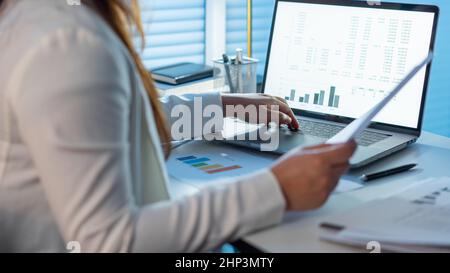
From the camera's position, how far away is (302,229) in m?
0.89

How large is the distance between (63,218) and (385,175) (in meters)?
0.59

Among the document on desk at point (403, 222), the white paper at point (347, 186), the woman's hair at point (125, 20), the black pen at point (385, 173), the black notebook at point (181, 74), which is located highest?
the woman's hair at point (125, 20)

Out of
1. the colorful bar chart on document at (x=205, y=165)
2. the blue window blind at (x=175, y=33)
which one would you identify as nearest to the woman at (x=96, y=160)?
the colorful bar chart on document at (x=205, y=165)

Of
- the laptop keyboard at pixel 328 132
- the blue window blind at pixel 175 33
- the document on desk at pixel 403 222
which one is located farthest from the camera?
the blue window blind at pixel 175 33

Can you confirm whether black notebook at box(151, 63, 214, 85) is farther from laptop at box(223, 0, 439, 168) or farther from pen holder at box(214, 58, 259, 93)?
laptop at box(223, 0, 439, 168)

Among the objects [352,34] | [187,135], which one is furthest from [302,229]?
[352,34]

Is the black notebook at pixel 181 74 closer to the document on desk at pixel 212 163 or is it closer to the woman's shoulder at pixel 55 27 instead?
the document on desk at pixel 212 163

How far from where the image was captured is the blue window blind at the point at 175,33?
217 centimetres

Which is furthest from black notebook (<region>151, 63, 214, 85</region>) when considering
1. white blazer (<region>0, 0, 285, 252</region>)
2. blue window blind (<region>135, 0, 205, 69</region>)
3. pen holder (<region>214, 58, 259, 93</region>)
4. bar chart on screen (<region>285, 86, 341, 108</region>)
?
white blazer (<region>0, 0, 285, 252</region>)

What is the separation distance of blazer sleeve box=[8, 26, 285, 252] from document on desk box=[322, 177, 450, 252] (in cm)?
20

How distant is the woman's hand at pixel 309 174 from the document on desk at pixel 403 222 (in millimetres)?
57

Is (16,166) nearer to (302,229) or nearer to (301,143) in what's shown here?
(302,229)

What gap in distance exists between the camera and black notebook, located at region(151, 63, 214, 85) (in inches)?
70.4

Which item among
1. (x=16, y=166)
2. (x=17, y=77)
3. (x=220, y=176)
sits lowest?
(x=220, y=176)
